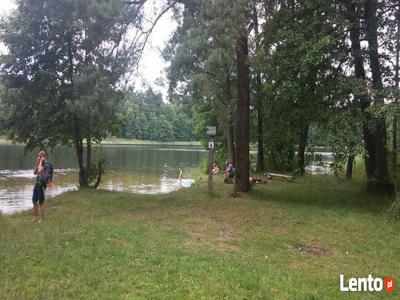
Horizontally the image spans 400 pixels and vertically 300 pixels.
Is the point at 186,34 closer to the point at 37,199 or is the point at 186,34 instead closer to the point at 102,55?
the point at 102,55

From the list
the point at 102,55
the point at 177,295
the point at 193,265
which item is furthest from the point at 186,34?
the point at 177,295

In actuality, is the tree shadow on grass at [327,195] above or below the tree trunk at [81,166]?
below

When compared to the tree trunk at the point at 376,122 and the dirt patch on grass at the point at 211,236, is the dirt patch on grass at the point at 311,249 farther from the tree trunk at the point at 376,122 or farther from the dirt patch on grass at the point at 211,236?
the tree trunk at the point at 376,122

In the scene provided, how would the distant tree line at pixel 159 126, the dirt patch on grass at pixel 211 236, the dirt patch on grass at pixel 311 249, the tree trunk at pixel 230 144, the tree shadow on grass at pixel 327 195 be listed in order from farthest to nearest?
the distant tree line at pixel 159 126 < the tree trunk at pixel 230 144 < the tree shadow on grass at pixel 327 195 < the dirt patch on grass at pixel 211 236 < the dirt patch on grass at pixel 311 249

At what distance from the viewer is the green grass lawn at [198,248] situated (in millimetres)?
6562

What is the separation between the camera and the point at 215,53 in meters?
13.6

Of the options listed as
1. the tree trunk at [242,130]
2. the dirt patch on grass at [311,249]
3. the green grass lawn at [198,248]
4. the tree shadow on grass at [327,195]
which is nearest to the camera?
the green grass lawn at [198,248]

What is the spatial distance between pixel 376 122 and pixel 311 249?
18.6ft

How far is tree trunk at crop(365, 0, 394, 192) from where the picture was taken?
14012mm

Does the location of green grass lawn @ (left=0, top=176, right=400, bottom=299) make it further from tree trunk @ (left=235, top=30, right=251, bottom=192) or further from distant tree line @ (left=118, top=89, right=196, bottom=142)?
distant tree line @ (left=118, top=89, right=196, bottom=142)

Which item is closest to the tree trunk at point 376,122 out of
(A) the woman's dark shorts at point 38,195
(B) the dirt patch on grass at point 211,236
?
(B) the dirt patch on grass at point 211,236

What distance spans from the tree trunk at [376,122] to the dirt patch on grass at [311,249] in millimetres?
5202

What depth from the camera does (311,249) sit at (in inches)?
361

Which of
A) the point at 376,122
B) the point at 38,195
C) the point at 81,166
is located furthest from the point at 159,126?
the point at 38,195
